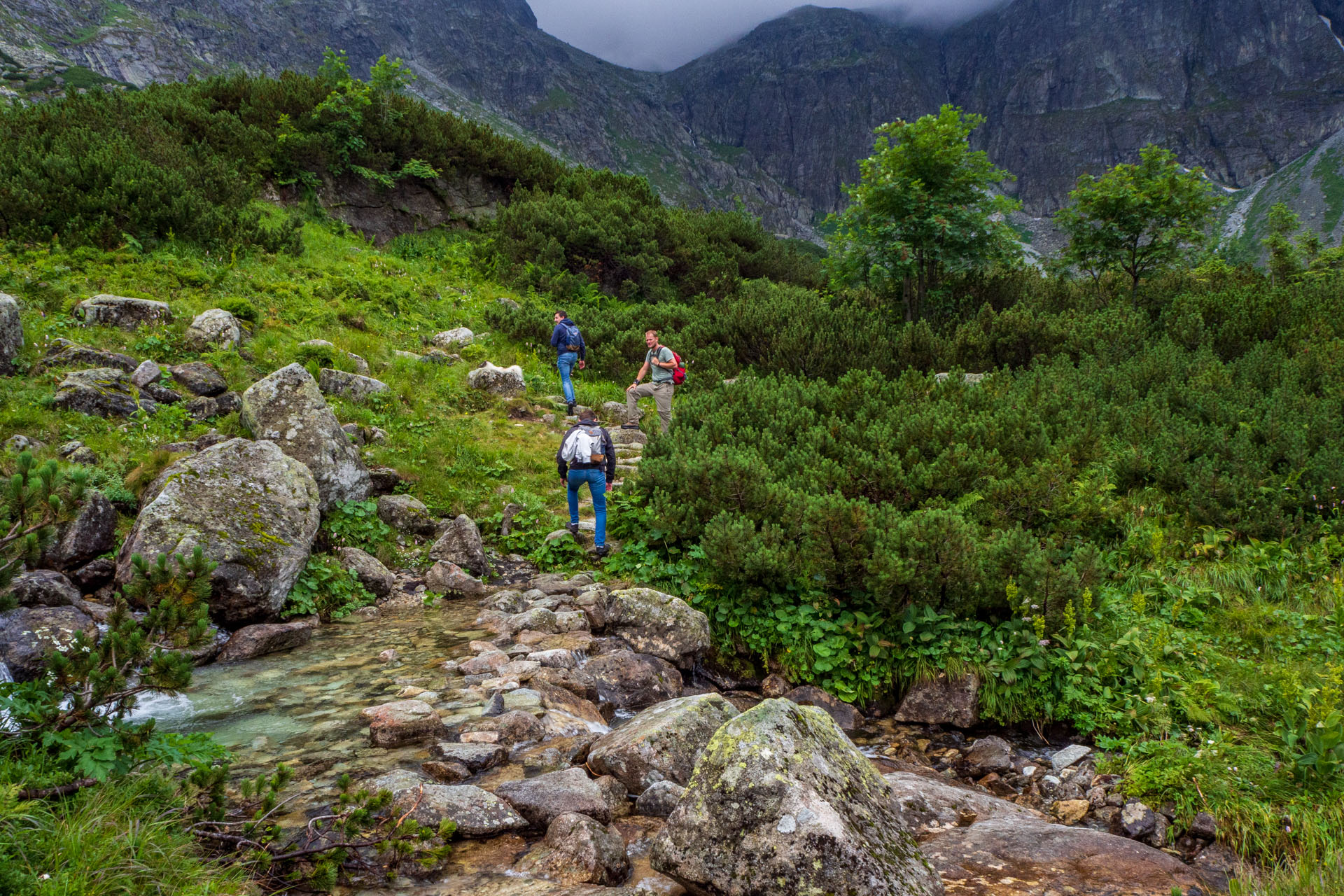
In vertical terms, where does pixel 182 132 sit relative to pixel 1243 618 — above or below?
above

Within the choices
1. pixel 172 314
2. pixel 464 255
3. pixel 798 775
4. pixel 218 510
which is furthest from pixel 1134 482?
pixel 464 255

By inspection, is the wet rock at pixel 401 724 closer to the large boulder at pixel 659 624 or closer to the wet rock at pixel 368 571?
the large boulder at pixel 659 624

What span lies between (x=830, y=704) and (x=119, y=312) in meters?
11.1

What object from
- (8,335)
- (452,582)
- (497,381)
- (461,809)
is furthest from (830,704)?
(8,335)

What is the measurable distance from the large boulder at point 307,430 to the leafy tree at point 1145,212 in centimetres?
1582

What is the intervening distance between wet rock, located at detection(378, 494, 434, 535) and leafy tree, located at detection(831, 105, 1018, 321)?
12224 mm

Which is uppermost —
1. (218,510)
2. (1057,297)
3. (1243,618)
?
(1057,297)

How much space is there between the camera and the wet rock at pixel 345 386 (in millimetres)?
10125

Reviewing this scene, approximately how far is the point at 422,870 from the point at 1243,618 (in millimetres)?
6331

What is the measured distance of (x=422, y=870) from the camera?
2.87 m

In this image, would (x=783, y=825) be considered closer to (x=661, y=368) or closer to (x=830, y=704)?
(x=830, y=704)

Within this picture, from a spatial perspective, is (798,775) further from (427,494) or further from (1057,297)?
(1057,297)

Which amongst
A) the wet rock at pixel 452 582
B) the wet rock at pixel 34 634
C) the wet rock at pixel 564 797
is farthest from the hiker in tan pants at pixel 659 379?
the wet rock at pixel 564 797

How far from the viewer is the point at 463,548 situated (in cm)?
783
